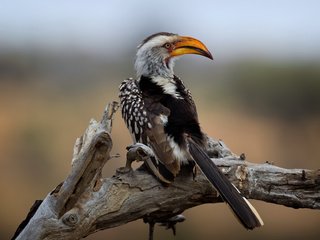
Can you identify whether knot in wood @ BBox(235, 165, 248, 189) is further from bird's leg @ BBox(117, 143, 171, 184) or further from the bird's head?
the bird's head

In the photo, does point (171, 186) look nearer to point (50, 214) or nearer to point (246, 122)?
point (50, 214)

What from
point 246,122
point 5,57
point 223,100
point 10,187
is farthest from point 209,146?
point 5,57

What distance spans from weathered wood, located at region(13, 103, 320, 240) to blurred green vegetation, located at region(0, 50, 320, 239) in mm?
6635

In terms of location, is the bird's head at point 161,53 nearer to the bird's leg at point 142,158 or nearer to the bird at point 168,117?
the bird at point 168,117

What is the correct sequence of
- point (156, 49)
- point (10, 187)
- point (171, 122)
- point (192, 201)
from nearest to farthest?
point (192, 201), point (171, 122), point (156, 49), point (10, 187)

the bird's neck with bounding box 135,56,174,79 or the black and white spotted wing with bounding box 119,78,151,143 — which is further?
the bird's neck with bounding box 135,56,174,79

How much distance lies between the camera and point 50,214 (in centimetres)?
497

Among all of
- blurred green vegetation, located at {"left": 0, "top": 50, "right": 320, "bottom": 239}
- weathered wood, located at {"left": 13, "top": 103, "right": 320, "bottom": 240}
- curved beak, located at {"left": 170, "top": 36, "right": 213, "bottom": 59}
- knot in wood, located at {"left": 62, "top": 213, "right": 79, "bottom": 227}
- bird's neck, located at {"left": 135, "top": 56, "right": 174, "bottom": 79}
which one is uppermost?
blurred green vegetation, located at {"left": 0, "top": 50, "right": 320, "bottom": 239}

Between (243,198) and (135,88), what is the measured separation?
50.5 inches

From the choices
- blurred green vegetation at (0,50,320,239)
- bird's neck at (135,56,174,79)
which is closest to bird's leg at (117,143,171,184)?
bird's neck at (135,56,174,79)

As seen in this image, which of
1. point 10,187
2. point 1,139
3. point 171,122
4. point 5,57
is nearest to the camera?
point 171,122

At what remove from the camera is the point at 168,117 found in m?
5.68

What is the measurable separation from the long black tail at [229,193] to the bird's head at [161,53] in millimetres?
1166

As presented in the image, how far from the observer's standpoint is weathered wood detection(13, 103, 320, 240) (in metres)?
4.95
